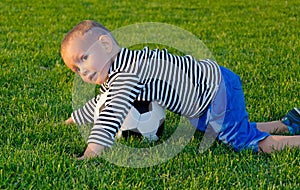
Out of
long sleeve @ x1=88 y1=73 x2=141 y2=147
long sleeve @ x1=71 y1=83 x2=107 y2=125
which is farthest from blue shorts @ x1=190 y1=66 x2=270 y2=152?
long sleeve @ x1=71 y1=83 x2=107 y2=125

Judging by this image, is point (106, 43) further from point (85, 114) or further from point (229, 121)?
point (229, 121)

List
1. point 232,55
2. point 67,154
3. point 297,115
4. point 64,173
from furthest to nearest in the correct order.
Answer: point 232,55
point 297,115
point 67,154
point 64,173

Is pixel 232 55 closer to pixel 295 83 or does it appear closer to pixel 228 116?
pixel 295 83

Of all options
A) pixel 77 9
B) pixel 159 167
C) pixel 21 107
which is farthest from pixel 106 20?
pixel 159 167

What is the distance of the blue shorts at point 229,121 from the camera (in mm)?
3238

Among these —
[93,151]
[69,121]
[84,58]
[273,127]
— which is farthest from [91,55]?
[273,127]

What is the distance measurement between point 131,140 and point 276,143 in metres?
0.88

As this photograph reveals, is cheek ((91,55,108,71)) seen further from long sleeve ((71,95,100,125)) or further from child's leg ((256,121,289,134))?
child's leg ((256,121,289,134))

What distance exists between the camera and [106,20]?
7.97 meters

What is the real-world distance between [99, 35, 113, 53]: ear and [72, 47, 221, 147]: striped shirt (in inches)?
3.0

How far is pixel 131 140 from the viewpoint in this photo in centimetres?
320

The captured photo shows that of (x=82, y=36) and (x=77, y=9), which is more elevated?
(x=82, y=36)

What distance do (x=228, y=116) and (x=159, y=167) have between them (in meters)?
0.71

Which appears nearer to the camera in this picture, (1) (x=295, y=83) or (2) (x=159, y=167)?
(2) (x=159, y=167)
